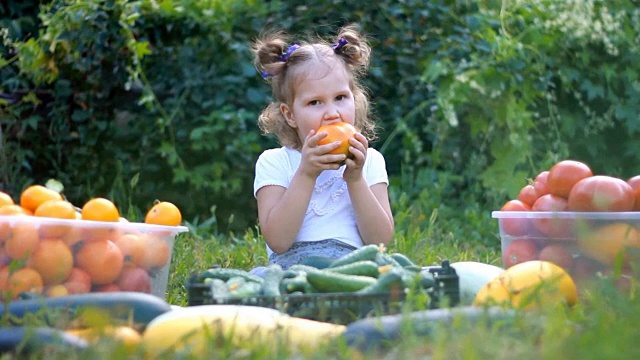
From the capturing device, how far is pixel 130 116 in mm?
5277

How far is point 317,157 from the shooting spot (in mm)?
3104

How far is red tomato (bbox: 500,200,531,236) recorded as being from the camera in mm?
2971

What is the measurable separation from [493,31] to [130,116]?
2088 millimetres

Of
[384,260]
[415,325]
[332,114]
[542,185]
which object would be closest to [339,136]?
→ [332,114]

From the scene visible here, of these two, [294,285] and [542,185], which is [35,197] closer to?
[294,285]

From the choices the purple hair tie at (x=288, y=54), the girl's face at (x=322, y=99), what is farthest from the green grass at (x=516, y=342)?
the purple hair tie at (x=288, y=54)

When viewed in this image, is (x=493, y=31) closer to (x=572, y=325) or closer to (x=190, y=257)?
(x=190, y=257)

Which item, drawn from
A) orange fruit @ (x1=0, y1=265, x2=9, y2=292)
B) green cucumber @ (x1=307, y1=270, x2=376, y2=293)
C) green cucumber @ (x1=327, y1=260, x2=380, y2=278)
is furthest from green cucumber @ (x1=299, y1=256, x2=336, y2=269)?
orange fruit @ (x1=0, y1=265, x2=9, y2=292)

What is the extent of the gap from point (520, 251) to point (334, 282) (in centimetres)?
81

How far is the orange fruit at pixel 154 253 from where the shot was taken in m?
2.86

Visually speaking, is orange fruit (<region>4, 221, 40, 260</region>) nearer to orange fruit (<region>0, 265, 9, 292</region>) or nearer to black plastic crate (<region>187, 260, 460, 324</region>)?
orange fruit (<region>0, 265, 9, 292</region>)

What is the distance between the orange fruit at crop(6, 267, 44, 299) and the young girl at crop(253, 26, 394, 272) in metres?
0.92

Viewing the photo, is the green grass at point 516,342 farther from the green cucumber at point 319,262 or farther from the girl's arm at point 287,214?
the girl's arm at point 287,214

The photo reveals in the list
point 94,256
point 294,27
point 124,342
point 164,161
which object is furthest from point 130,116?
point 124,342
